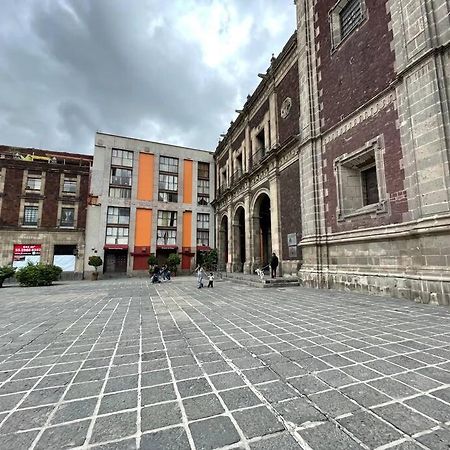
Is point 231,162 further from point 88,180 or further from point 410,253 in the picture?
point 410,253

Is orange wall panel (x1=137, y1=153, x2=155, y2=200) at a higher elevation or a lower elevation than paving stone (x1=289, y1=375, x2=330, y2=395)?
higher

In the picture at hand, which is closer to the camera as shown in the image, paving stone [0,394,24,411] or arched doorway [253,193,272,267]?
paving stone [0,394,24,411]

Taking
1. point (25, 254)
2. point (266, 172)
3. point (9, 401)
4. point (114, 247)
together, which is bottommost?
point (9, 401)

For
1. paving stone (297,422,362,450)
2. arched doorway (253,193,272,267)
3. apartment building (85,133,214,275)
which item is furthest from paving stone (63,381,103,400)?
apartment building (85,133,214,275)

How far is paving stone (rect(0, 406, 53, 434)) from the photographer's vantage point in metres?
1.82

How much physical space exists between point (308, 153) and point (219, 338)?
10.1 metres

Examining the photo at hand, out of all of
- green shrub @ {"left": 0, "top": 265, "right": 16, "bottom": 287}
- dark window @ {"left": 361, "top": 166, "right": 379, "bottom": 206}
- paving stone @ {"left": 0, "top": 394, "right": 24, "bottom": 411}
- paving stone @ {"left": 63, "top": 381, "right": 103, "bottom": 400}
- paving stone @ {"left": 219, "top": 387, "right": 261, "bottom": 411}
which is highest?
dark window @ {"left": 361, "top": 166, "right": 379, "bottom": 206}

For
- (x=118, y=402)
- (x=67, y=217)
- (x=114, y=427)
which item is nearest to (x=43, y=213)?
(x=67, y=217)

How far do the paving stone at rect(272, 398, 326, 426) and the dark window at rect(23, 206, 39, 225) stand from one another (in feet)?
98.3

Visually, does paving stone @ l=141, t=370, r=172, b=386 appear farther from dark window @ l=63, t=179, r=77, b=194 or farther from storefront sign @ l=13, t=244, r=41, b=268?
dark window @ l=63, t=179, r=77, b=194

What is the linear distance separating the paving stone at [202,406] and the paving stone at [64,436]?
72 centimetres

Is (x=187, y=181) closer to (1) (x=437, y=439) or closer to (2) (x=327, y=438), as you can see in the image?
(2) (x=327, y=438)

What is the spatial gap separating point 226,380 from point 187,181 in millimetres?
28932

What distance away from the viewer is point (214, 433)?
1704 mm
